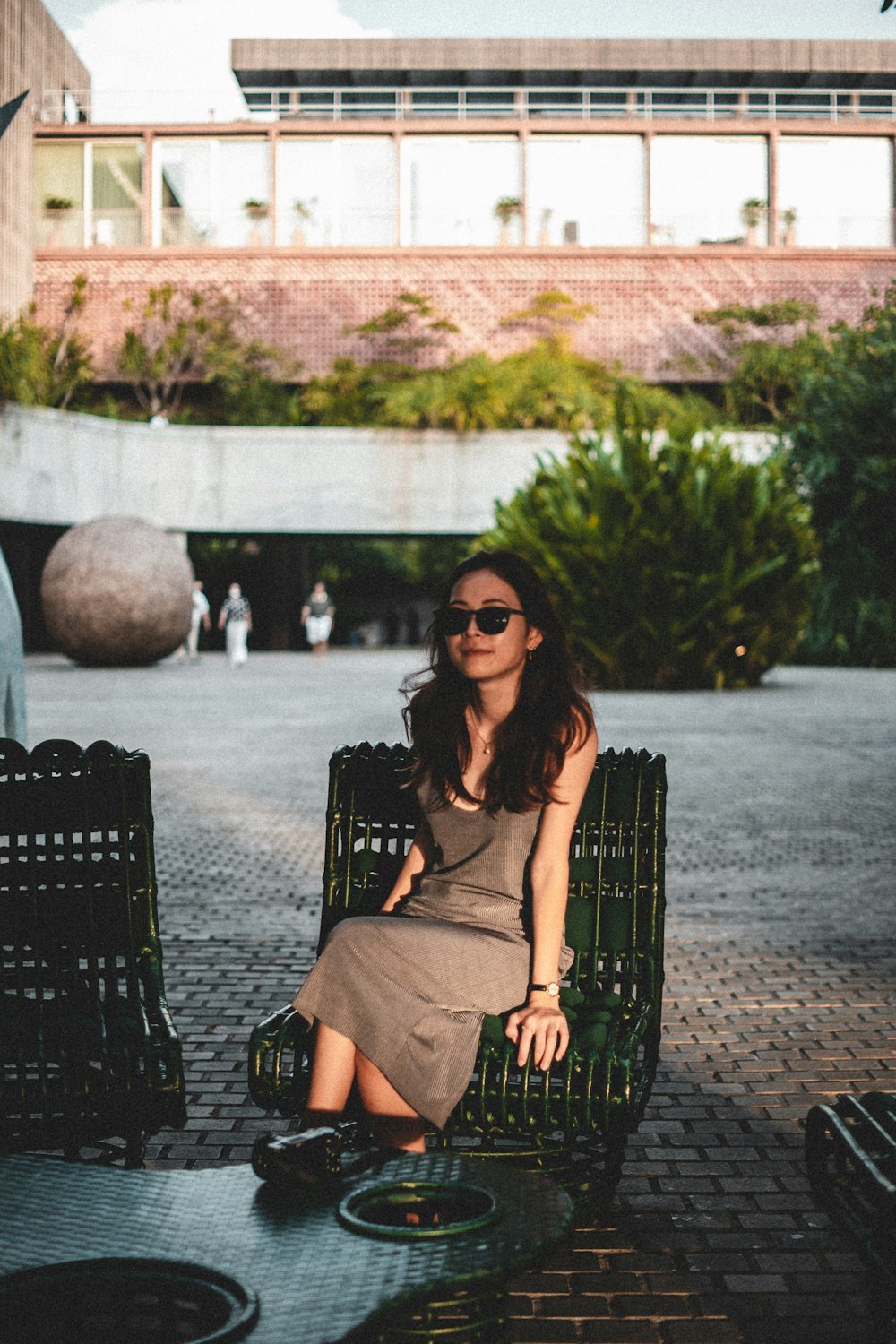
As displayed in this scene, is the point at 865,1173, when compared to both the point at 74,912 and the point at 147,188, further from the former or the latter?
the point at 147,188

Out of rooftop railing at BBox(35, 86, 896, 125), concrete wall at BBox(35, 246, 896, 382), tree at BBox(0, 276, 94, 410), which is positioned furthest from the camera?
rooftop railing at BBox(35, 86, 896, 125)

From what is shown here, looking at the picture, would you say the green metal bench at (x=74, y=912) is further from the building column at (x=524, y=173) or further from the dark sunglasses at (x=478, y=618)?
the building column at (x=524, y=173)

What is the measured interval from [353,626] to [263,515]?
16.2 m


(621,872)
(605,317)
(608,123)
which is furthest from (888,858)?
(608,123)

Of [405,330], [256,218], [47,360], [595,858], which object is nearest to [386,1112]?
[595,858]

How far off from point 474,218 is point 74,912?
149ft

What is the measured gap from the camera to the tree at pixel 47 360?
103 ft

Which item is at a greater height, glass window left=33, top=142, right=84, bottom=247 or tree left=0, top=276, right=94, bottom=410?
glass window left=33, top=142, right=84, bottom=247

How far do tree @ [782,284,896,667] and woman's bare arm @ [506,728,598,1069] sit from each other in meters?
23.1

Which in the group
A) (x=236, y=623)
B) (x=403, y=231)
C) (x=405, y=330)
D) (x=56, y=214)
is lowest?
(x=236, y=623)

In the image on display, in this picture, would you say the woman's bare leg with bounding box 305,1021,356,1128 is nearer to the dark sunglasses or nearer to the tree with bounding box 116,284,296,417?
the dark sunglasses

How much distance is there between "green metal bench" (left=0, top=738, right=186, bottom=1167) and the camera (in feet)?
9.37

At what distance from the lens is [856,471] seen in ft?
89.3

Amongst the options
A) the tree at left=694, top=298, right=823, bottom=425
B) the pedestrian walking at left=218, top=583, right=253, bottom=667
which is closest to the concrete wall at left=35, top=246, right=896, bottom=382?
the tree at left=694, top=298, right=823, bottom=425
